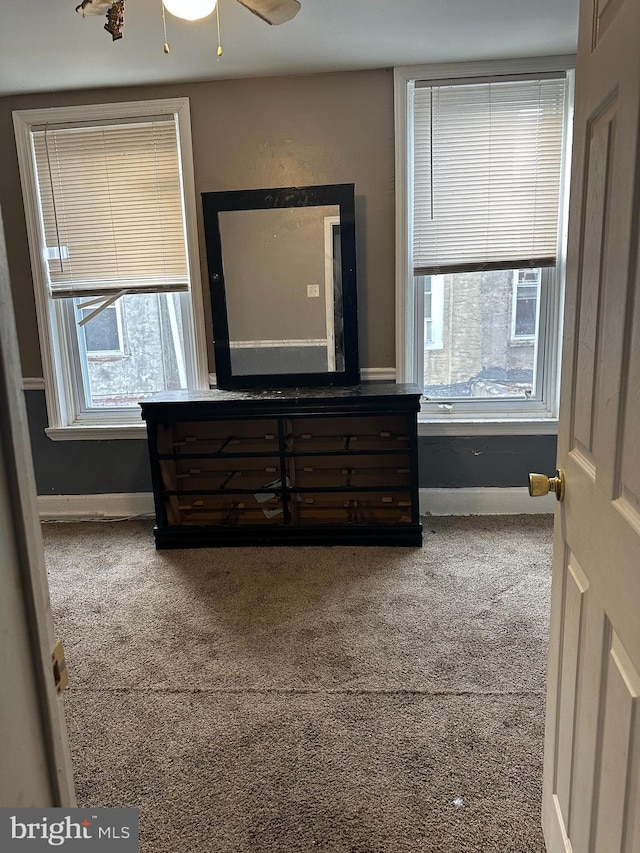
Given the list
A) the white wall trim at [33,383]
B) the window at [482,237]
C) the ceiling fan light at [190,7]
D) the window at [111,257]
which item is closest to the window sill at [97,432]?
the window at [111,257]

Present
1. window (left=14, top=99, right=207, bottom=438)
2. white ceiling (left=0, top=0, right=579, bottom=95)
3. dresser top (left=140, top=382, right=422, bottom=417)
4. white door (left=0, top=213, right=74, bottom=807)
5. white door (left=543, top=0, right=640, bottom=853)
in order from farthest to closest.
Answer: window (left=14, top=99, right=207, bottom=438) < dresser top (left=140, top=382, right=422, bottom=417) < white ceiling (left=0, top=0, right=579, bottom=95) < white door (left=543, top=0, right=640, bottom=853) < white door (left=0, top=213, right=74, bottom=807)

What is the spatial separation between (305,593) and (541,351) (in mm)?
1957

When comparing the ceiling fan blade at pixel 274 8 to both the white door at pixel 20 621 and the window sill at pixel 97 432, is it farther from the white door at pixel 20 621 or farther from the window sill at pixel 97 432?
the window sill at pixel 97 432

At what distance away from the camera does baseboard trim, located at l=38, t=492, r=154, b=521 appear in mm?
3688

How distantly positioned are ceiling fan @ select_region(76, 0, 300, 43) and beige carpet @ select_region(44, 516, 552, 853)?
2179mm

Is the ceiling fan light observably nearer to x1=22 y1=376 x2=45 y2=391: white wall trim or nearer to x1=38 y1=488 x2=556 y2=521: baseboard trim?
x1=22 y1=376 x2=45 y2=391: white wall trim

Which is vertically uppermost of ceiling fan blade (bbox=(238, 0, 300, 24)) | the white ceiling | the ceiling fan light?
the white ceiling

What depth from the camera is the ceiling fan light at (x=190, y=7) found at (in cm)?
177

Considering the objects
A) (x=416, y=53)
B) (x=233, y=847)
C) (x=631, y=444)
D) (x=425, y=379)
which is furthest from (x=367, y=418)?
(x=631, y=444)

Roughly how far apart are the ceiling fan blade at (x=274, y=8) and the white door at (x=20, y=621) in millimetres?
1667

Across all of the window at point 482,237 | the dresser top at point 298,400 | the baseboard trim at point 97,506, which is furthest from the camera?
the baseboard trim at point 97,506

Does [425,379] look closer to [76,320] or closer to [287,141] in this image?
[287,141]

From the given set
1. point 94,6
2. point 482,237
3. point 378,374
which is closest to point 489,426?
point 378,374

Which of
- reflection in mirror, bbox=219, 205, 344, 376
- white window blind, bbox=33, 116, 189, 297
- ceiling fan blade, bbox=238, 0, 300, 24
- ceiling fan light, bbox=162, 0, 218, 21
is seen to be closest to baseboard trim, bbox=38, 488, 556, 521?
reflection in mirror, bbox=219, 205, 344, 376
